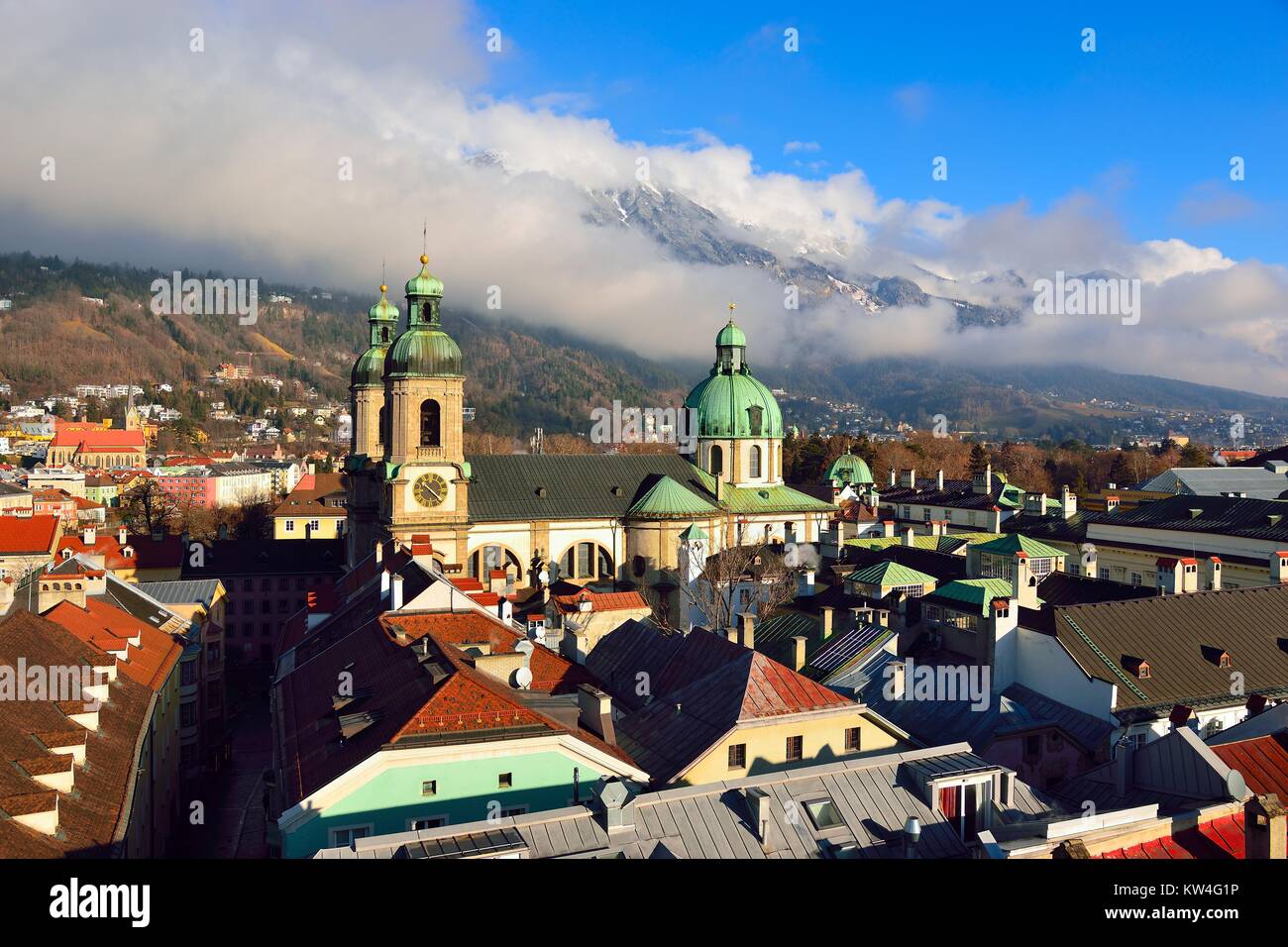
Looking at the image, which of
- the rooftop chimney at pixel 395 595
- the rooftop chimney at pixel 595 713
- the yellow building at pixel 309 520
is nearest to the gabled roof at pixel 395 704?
the rooftop chimney at pixel 595 713

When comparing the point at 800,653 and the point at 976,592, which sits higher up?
the point at 976,592

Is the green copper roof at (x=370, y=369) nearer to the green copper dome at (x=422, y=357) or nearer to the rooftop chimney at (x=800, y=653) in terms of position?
the green copper dome at (x=422, y=357)

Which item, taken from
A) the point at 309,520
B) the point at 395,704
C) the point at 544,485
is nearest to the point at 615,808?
the point at 395,704

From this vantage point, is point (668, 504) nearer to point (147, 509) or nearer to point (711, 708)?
point (711, 708)

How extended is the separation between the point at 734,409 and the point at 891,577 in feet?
97.5

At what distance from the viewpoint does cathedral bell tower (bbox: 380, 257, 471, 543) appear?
52.0 m

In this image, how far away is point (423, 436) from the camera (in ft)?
174

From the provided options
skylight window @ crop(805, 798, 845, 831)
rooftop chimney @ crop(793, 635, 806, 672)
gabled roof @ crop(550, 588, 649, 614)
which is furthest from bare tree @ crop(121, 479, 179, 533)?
skylight window @ crop(805, 798, 845, 831)

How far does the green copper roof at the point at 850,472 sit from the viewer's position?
102188mm

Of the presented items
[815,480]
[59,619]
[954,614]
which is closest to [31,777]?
[59,619]

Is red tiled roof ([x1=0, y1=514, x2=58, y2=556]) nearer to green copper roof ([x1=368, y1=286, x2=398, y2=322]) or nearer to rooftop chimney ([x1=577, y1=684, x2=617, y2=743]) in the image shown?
green copper roof ([x1=368, y1=286, x2=398, y2=322])

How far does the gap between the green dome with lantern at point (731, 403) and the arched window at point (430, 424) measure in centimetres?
2027

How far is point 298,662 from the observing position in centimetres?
3102
